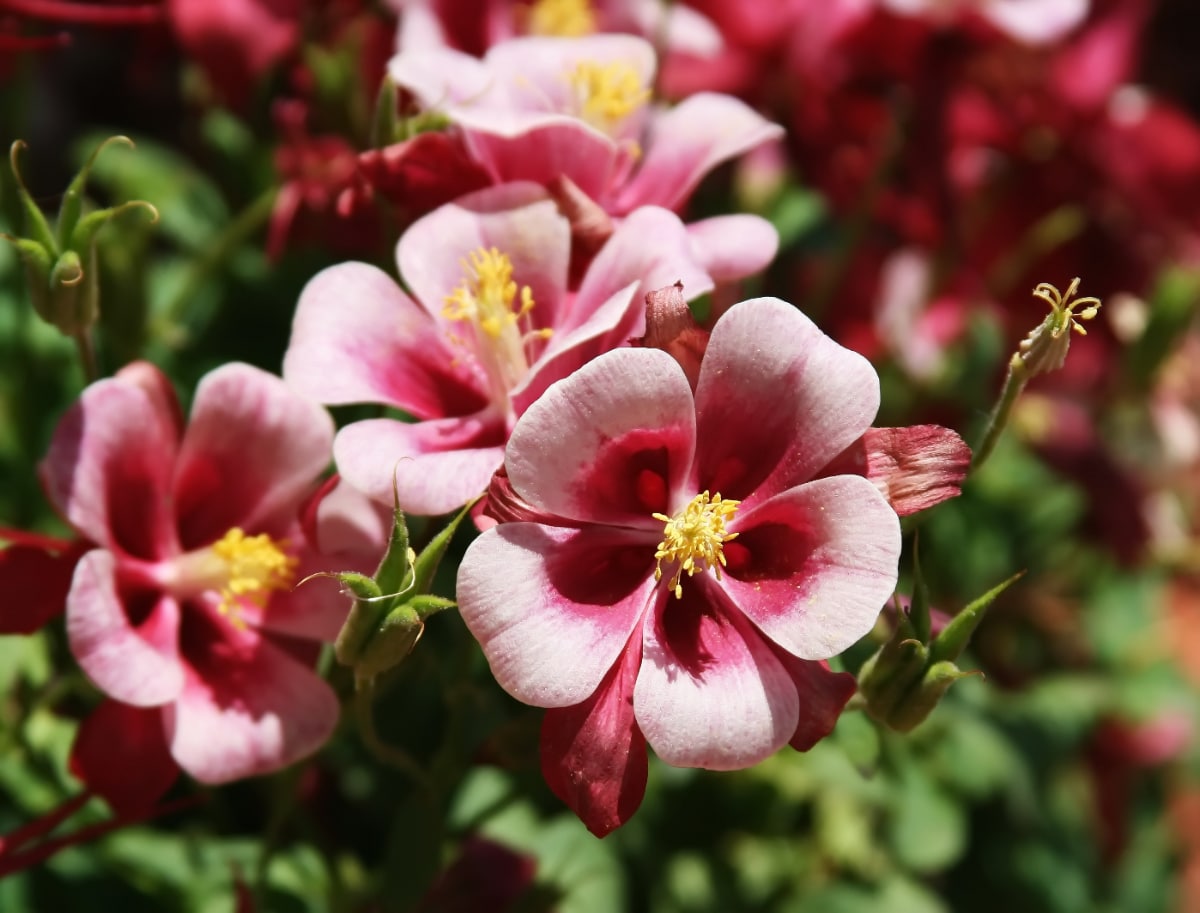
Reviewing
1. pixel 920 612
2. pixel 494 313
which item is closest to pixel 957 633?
pixel 920 612

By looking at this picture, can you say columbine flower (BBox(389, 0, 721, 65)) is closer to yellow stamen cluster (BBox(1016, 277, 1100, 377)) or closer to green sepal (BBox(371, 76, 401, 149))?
green sepal (BBox(371, 76, 401, 149))

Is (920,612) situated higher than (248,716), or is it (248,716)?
(920,612)

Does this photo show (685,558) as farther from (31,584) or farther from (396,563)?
(31,584)

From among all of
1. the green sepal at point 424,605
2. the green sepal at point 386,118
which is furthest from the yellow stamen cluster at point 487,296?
the green sepal at point 424,605

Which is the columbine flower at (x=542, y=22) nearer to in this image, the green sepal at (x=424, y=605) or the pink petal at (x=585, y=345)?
the pink petal at (x=585, y=345)

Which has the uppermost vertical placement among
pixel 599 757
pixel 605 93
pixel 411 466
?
pixel 605 93

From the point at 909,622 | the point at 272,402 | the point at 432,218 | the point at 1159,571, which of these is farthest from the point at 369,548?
the point at 1159,571

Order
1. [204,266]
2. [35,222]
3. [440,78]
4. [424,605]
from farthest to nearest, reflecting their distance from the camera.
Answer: [204,266]
[440,78]
[35,222]
[424,605]

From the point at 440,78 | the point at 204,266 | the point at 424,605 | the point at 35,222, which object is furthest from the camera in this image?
the point at 204,266
